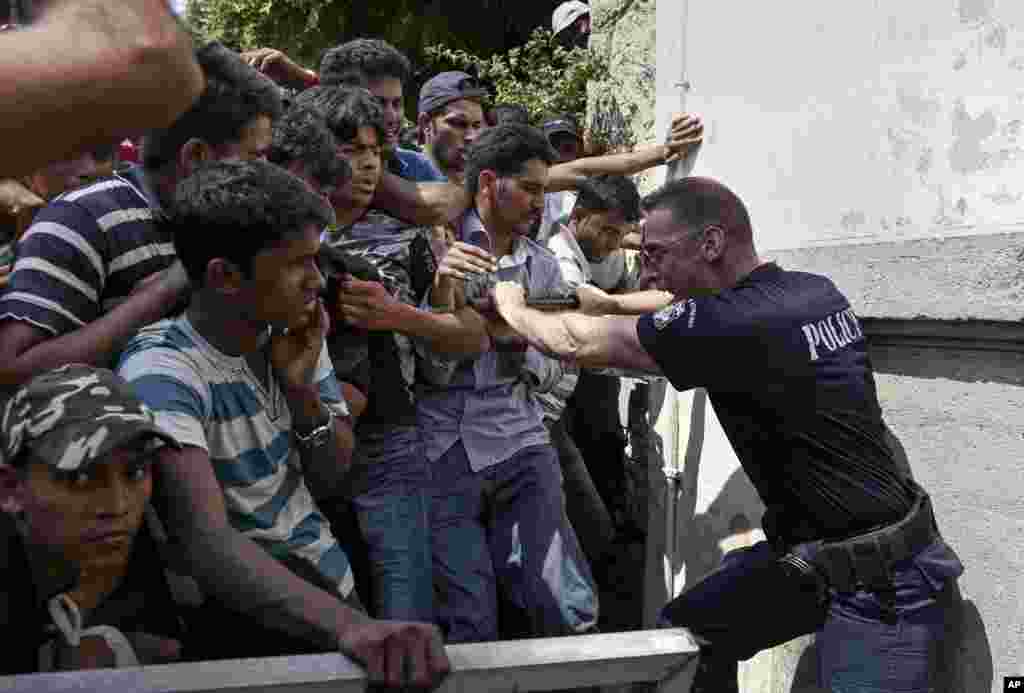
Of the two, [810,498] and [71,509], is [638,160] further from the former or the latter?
[71,509]

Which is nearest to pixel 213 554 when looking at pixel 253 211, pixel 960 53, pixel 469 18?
pixel 253 211

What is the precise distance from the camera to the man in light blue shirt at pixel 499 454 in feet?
8.75

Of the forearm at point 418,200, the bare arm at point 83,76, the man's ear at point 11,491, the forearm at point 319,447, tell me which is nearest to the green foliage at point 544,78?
the forearm at point 418,200

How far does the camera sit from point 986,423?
2.47 metres

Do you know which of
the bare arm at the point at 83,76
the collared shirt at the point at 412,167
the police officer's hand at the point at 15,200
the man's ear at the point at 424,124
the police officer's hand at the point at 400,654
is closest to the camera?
the bare arm at the point at 83,76

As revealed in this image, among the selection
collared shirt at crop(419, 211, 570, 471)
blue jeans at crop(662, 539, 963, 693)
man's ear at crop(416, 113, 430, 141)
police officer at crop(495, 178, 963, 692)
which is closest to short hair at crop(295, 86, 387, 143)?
collared shirt at crop(419, 211, 570, 471)

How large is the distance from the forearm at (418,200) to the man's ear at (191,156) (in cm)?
72

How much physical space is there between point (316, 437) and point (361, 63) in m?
1.83

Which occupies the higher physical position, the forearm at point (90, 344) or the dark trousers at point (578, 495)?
the forearm at point (90, 344)

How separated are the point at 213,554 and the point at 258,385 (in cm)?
45

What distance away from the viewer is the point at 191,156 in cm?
211

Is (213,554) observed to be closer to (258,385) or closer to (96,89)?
(258,385)

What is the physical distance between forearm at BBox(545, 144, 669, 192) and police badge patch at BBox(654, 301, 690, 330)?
141 cm

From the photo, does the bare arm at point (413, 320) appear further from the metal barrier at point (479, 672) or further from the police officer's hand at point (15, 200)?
the metal barrier at point (479, 672)
